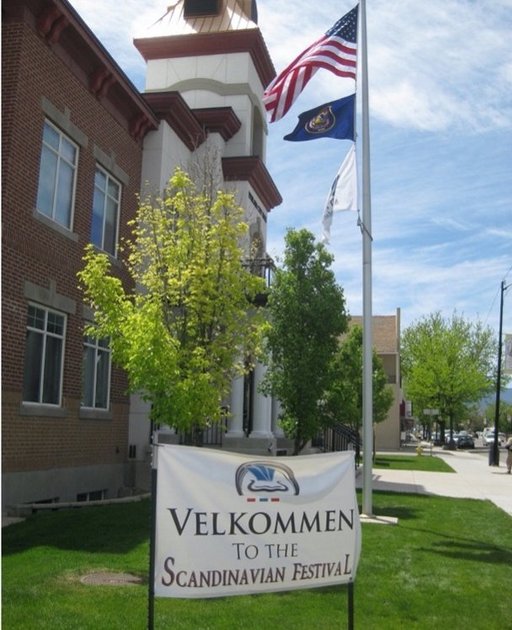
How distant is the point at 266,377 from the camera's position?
1720 centimetres

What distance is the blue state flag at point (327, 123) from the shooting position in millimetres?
12719

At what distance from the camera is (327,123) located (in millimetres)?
12758

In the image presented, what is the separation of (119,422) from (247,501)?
11755 millimetres

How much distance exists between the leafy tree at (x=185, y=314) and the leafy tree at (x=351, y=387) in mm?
5440

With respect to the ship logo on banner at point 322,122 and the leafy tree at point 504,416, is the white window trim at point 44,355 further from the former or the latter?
the leafy tree at point 504,416

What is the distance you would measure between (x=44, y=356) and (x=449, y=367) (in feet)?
→ 154

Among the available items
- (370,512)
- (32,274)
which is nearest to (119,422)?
(32,274)

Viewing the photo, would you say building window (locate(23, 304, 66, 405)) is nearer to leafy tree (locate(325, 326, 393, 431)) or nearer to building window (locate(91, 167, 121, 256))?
building window (locate(91, 167, 121, 256))

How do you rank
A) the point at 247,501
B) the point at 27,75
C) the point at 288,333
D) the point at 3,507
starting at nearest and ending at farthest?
the point at 247,501
the point at 3,507
the point at 27,75
the point at 288,333

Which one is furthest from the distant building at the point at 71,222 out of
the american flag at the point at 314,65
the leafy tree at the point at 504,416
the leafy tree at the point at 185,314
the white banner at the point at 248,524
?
the leafy tree at the point at 504,416

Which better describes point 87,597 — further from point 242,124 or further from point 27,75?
point 242,124

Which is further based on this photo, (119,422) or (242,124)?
(242,124)

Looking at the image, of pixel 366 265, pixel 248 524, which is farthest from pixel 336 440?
pixel 248 524

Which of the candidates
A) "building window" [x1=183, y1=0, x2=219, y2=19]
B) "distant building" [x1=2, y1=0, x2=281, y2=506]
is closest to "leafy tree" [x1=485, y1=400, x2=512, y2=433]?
"building window" [x1=183, y1=0, x2=219, y2=19]
